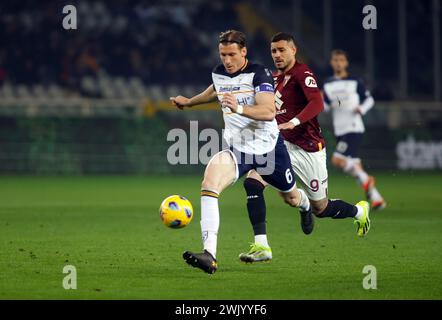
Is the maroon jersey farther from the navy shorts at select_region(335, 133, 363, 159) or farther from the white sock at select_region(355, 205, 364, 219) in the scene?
the navy shorts at select_region(335, 133, 363, 159)

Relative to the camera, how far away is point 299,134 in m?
11.3

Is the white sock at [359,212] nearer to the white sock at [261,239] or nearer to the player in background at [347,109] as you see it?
the white sock at [261,239]

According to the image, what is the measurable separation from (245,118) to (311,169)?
5.43 ft

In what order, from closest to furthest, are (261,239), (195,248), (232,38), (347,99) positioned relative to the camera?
1. (232,38)
2. (261,239)
3. (195,248)
4. (347,99)

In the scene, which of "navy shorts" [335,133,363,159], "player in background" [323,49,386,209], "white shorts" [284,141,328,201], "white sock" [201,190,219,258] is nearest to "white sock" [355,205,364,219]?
"white shorts" [284,141,328,201]

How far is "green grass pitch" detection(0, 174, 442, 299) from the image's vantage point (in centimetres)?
833

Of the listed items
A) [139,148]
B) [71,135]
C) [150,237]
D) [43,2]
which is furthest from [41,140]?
[150,237]

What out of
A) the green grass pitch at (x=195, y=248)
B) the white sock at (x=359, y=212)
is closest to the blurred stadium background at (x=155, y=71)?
the green grass pitch at (x=195, y=248)

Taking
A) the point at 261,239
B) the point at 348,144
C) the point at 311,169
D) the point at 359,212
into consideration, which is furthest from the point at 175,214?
the point at 348,144

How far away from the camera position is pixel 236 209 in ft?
A: 58.4

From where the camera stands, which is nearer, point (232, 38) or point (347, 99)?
point (232, 38)

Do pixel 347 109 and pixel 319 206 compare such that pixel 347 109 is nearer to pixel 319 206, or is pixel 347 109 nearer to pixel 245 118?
pixel 319 206

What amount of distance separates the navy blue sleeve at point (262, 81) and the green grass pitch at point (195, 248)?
1.75 metres
